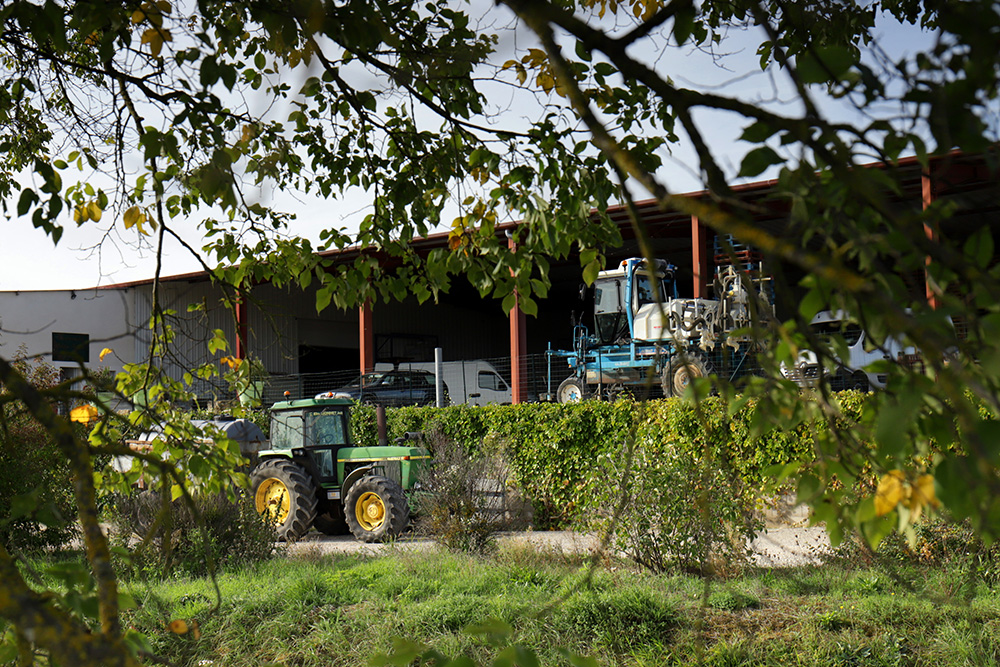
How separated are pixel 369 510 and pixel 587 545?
3131mm

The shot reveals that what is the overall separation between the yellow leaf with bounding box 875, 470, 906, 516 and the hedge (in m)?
7.94

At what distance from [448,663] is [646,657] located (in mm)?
4048

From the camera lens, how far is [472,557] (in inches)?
308

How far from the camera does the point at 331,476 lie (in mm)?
11328

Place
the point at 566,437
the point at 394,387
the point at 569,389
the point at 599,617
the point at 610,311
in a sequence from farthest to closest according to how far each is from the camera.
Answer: the point at 394,387
the point at 569,389
the point at 610,311
the point at 566,437
the point at 599,617

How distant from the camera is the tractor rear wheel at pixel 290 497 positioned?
1041 centimetres

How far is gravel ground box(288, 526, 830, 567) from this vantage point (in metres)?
7.71

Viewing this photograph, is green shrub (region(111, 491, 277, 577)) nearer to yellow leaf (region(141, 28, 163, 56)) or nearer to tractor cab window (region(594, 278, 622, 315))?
yellow leaf (region(141, 28, 163, 56))

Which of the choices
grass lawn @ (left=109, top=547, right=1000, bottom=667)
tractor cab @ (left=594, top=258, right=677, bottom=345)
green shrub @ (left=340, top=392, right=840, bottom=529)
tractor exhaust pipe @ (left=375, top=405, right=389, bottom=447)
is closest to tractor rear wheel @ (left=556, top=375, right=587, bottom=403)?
tractor cab @ (left=594, top=258, right=677, bottom=345)

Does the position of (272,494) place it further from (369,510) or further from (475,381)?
(475,381)

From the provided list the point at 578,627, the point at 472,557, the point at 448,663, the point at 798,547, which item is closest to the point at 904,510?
the point at 448,663

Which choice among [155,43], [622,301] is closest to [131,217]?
[155,43]

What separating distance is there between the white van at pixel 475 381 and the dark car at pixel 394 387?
0.31 m

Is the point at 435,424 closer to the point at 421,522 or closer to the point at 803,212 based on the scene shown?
the point at 421,522
